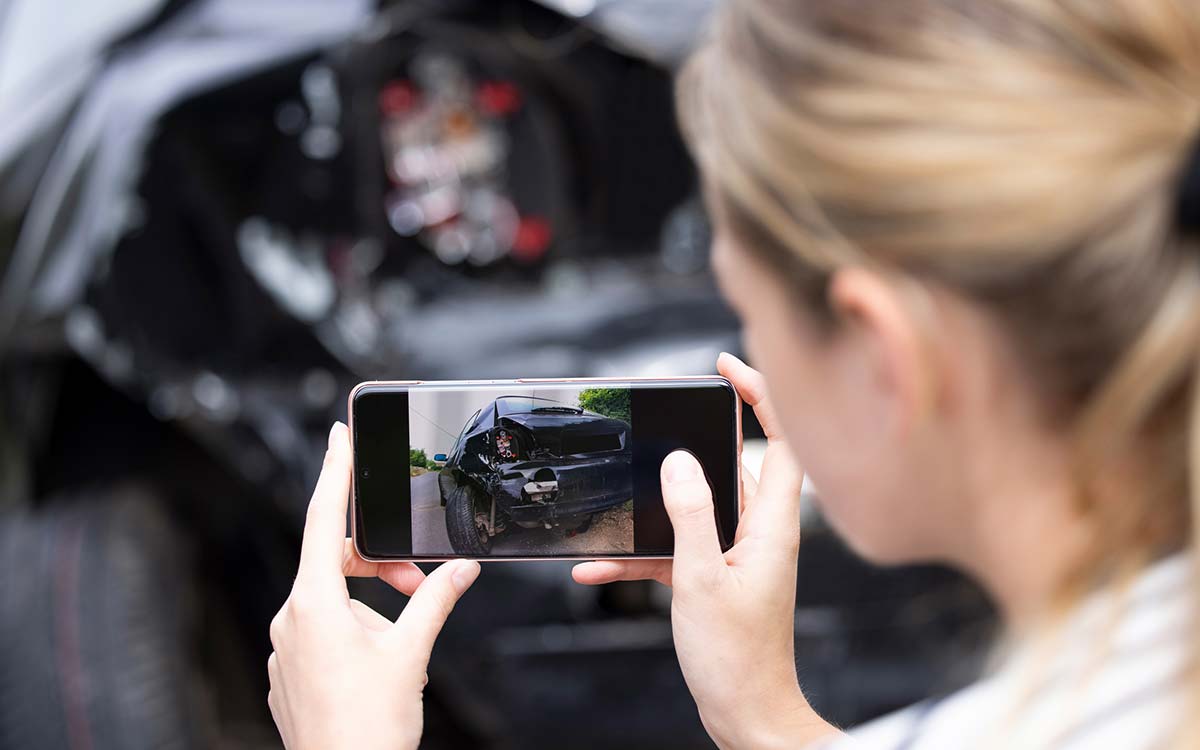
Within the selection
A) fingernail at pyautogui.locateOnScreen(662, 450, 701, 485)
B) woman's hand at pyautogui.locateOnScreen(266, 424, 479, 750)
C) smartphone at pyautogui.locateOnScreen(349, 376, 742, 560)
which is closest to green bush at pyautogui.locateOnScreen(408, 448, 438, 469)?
smartphone at pyautogui.locateOnScreen(349, 376, 742, 560)

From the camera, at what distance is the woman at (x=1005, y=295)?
0.62m

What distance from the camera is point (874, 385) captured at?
0.72 meters

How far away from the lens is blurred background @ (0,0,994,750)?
74.2 inches

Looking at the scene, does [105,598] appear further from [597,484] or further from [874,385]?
[874,385]

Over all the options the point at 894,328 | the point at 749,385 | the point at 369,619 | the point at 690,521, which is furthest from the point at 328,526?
the point at 894,328

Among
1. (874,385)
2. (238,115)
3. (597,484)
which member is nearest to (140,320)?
(238,115)

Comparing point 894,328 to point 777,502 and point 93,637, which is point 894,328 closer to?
point 777,502

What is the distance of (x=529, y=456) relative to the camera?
1.13m

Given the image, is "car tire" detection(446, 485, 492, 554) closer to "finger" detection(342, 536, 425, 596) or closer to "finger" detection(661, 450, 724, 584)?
"finger" detection(342, 536, 425, 596)

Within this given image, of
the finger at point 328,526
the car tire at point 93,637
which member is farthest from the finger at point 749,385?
the car tire at point 93,637

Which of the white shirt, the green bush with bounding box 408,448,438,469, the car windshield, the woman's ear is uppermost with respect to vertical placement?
the woman's ear

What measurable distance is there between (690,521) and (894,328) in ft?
1.31

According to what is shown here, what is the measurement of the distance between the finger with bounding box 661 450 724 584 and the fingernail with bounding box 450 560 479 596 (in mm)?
180

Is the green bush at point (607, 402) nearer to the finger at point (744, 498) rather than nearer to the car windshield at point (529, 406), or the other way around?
the car windshield at point (529, 406)
